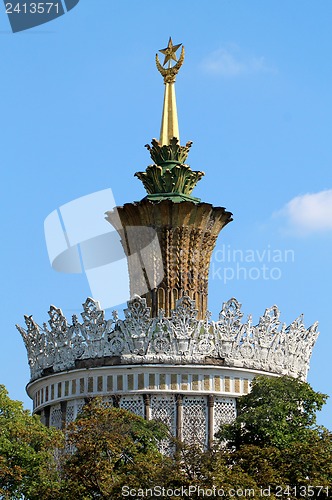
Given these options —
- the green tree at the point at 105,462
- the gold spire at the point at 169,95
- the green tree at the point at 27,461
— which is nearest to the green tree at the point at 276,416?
the green tree at the point at 105,462

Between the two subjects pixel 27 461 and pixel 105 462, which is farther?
pixel 27 461

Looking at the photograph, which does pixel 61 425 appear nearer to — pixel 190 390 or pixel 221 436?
pixel 190 390

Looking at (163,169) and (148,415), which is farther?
(163,169)

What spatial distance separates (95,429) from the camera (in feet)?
103

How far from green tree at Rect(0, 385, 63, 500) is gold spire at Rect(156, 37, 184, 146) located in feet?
47.6

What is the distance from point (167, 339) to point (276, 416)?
6.66 meters

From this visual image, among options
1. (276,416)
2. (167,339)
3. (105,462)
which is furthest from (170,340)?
(105,462)

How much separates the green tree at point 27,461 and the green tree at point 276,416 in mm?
4928

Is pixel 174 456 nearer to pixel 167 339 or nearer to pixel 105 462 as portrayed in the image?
pixel 105 462

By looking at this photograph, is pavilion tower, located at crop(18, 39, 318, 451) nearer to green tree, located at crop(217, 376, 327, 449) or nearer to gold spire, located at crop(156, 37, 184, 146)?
gold spire, located at crop(156, 37, 184, 146)

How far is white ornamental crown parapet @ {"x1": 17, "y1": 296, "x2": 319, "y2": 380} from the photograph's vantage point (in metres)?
40.0

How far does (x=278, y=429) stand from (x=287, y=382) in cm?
212

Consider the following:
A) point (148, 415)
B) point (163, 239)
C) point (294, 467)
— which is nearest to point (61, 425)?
point (148, 415)

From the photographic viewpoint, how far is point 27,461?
109 feet
